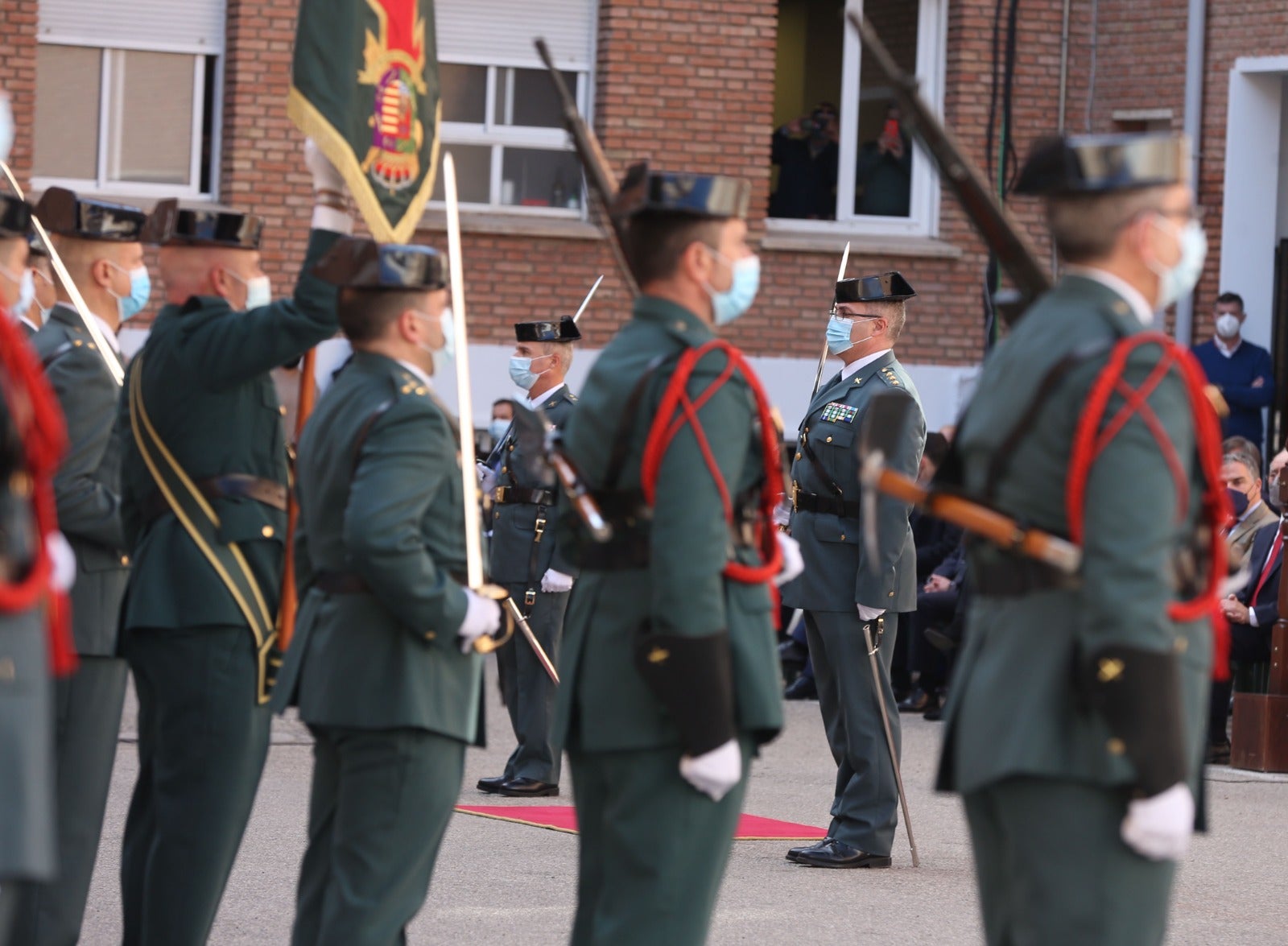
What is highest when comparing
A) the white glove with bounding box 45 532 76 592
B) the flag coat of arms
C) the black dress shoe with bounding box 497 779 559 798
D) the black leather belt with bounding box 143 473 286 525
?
the flag coat of arms

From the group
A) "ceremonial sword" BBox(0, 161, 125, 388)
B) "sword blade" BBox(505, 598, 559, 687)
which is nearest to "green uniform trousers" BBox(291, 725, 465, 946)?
"ceremonial sword" BBox(0, 161, 125, 388)

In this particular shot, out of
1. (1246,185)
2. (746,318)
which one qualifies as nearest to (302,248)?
(746,318)

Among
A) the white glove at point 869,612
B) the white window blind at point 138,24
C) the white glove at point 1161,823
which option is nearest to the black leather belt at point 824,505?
the white glove at point 869,612

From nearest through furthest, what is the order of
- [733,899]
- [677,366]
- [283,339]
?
[677,366] → [283,339] → [733,899]

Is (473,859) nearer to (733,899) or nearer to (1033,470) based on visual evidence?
(733,899)

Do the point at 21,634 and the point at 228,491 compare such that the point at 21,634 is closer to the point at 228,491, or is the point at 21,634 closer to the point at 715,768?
the point at 715,768

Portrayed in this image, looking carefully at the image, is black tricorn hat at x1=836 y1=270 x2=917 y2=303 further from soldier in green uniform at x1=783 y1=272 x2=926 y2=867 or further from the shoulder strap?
the shoulder strap

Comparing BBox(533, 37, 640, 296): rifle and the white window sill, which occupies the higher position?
the white window sill

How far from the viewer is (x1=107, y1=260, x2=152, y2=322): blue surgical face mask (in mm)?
5539

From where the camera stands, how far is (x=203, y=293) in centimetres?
537

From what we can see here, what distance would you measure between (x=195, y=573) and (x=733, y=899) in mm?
2588

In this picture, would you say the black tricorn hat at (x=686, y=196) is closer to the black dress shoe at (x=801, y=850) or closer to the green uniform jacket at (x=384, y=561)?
the green uniform jacket at (x=384, y=561)

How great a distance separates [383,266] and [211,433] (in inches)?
27.0

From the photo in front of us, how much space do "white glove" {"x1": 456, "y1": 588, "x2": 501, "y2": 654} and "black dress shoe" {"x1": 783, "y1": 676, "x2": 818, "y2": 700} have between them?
8499 millimetres
